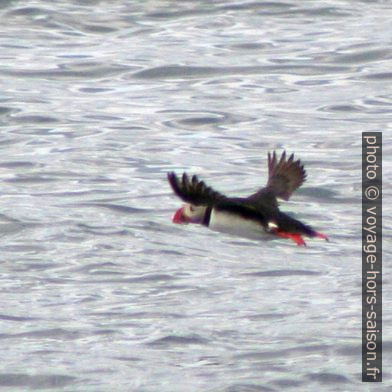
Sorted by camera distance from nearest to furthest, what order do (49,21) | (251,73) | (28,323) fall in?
(28,323) → (251,73) → (49,21)

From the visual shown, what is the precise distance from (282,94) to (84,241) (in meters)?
4.54

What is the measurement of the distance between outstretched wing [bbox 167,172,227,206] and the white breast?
78 millimetres

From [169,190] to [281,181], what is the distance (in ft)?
9.85

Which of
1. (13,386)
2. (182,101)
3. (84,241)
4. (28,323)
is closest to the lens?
(13,386)

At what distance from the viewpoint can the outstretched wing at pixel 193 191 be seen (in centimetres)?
707

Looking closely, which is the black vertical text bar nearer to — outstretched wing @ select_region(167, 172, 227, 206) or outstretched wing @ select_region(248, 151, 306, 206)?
outstretched wing @ select_region(248, 151, 306, 206)

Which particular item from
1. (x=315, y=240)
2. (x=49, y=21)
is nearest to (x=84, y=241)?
(x=315, y=240)

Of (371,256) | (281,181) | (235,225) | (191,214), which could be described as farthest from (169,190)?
(235,225)

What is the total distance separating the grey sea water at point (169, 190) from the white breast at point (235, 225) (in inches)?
24.1

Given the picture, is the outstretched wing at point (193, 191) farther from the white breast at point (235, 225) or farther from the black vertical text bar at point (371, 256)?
the black vertical text bar at point (371, 256)

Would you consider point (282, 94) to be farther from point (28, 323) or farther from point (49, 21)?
point (28, 323)

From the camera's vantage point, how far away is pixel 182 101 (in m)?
13.7

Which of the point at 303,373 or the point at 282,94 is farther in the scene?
the point at 282,94

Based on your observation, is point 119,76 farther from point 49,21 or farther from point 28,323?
point 28,323
